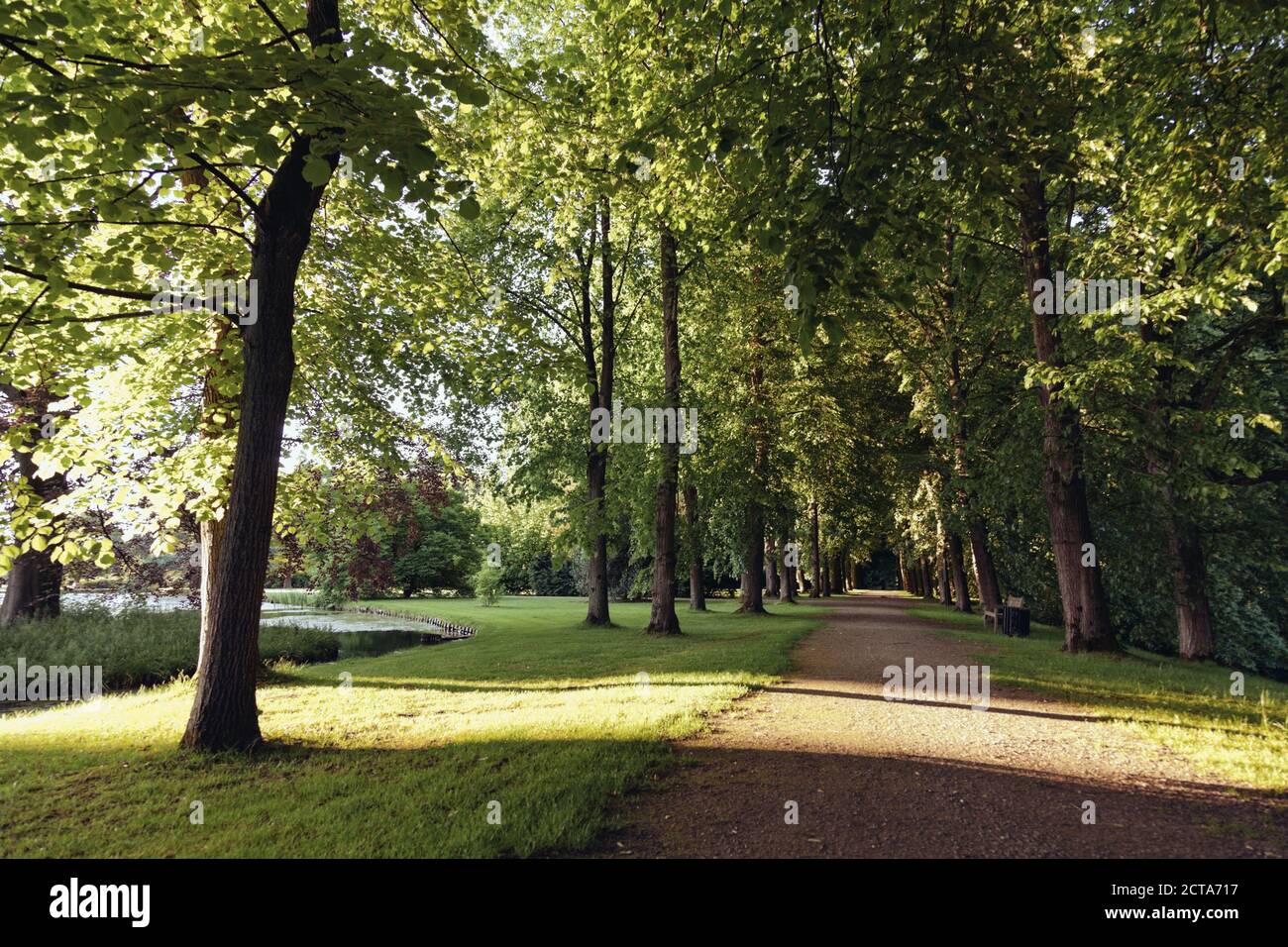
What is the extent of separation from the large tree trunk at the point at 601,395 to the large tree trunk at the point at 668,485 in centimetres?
189

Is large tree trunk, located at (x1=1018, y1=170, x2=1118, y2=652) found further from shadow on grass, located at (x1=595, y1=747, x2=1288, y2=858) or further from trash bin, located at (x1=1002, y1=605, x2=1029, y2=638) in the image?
shadow on grass, located at (x1=595, y1=747, x2=1288, y2=858)

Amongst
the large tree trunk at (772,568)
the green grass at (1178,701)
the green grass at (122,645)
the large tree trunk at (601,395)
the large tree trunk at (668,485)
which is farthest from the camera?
the large tree trunk at (772,568)

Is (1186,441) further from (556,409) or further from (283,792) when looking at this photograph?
(556,409)

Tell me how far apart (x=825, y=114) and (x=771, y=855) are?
607 centimetres

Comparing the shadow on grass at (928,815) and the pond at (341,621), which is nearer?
the shadow on grass at (928,815)

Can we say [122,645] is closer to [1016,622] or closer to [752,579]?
[752,579]

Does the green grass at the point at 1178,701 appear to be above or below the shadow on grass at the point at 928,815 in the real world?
below

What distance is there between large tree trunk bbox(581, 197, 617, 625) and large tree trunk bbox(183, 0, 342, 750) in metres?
12.0

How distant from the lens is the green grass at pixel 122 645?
42.3 feet

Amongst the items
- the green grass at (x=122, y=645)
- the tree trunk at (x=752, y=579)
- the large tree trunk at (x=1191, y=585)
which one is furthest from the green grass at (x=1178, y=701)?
the green grass at (x=122, y=645)

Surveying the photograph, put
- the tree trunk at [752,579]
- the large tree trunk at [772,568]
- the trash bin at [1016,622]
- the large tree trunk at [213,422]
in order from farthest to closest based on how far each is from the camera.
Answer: the large tree trunk at [772,568]
the tree trunk at [752,579]
the trash bin at [1016,622]
the large tree trunk at [213,422]

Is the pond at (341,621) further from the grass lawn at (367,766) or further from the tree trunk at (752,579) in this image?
the tree trunk at (752,579)

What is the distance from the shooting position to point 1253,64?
7.03 metres
